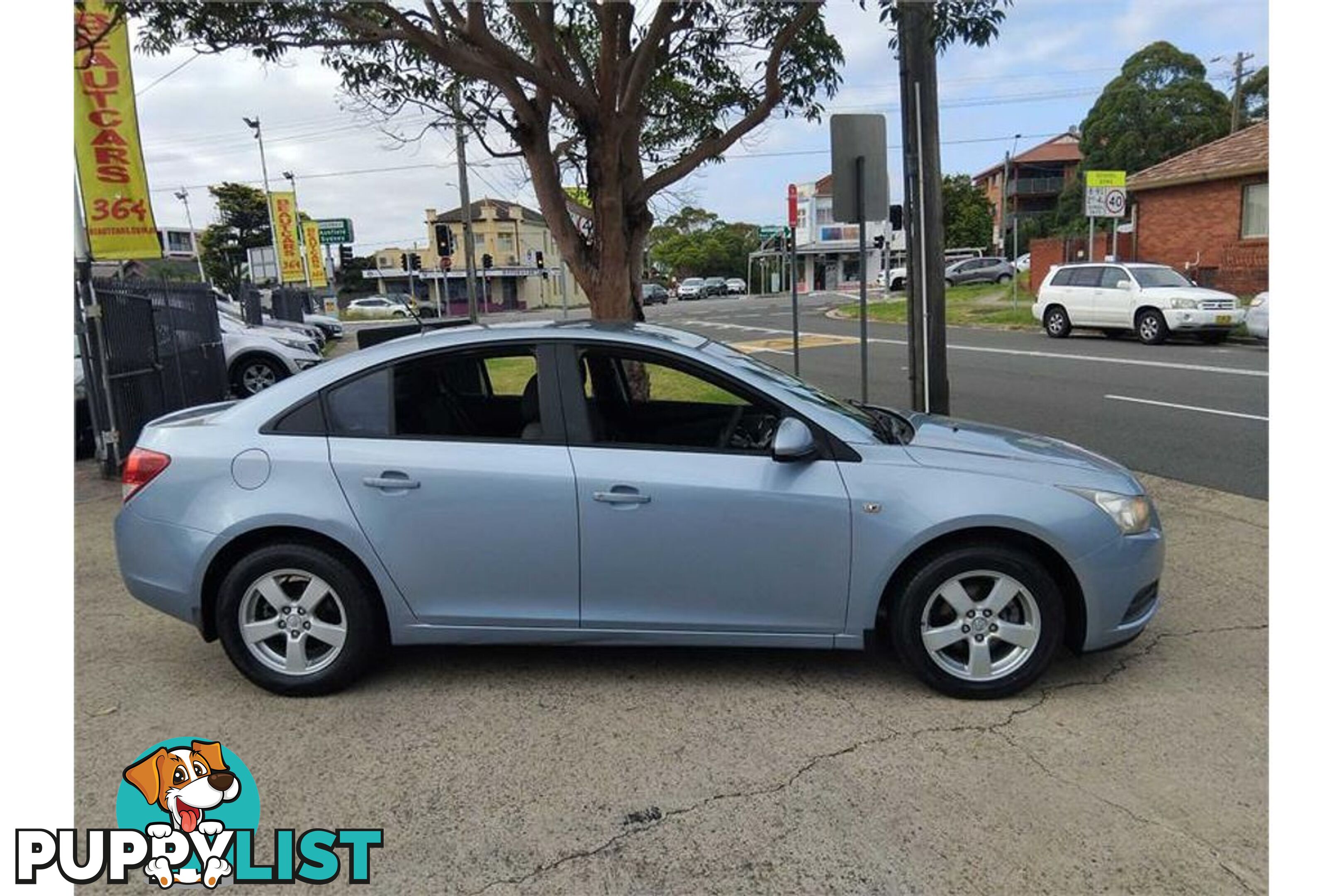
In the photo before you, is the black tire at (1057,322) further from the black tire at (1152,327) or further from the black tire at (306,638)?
the black tire at (306,638)

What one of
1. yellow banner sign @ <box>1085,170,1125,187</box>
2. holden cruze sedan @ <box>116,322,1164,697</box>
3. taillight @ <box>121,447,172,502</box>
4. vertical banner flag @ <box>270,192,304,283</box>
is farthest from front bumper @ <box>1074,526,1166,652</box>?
vertical banner flag @ <box>270,192,304,283</box>

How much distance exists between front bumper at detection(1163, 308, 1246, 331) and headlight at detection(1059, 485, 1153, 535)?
16457 mm

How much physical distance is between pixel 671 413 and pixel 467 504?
127 centimetres

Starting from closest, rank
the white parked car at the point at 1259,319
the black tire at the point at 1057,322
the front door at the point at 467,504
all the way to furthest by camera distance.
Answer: the front door at the point at 467,504 → the white parked car at the point at 1259,319 → the black tire at the point at 1057,322

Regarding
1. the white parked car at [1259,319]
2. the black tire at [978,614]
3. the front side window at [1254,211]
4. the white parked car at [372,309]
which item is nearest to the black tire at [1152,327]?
the white parked car at [1259,319]

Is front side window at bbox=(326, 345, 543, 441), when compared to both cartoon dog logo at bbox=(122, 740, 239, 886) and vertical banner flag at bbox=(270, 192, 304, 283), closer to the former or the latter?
cartoon dog logo at bbox=(122, 740, 239, 886)

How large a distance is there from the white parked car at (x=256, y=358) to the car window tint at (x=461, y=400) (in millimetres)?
11028

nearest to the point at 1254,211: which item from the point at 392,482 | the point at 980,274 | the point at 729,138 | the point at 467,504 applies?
the point at 729,138

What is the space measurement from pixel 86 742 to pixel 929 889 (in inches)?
125

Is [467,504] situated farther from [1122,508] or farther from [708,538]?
[1122,508]

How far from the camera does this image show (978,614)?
3646 mm

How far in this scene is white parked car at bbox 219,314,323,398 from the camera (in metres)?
14.1

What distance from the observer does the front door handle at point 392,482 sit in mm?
3734

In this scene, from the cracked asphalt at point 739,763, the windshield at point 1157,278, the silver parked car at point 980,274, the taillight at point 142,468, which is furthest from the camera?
the silver parked car at point 980,274
